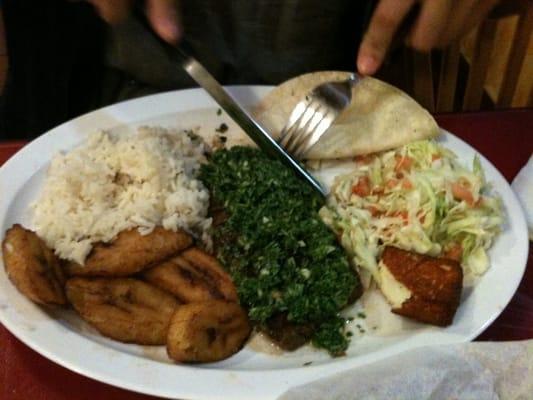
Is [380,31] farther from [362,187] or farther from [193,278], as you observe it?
[193,278]

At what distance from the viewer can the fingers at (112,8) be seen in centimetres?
150

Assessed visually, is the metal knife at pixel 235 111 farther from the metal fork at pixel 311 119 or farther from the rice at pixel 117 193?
the rice at pixel 117 193

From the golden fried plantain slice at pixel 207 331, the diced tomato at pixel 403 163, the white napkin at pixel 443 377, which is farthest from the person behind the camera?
the diced tomato at pixel 403 163

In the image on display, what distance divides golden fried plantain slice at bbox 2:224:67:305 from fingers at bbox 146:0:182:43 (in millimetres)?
512

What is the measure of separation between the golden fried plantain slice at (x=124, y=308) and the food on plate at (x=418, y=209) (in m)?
0.46

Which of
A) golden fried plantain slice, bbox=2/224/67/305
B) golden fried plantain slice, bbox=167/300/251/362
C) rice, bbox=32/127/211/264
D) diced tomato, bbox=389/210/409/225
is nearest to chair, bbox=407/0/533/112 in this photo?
diced tomato, bbox=389/210/409/225

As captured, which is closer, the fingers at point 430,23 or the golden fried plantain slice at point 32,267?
the golden fried plantain slice at point 32,267

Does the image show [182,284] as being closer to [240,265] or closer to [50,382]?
[240,265]

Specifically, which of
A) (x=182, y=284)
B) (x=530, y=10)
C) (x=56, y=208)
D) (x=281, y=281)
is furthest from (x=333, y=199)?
(x=530, y=10)

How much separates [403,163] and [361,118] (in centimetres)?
20

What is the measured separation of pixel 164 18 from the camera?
1464 millimetres

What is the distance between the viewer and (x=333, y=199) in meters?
1.69

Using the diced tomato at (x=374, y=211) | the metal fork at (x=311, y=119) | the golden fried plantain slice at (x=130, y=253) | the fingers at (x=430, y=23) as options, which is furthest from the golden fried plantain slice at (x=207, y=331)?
the fingers at (x=430, y=23)

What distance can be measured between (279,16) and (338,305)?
40.8 inches
